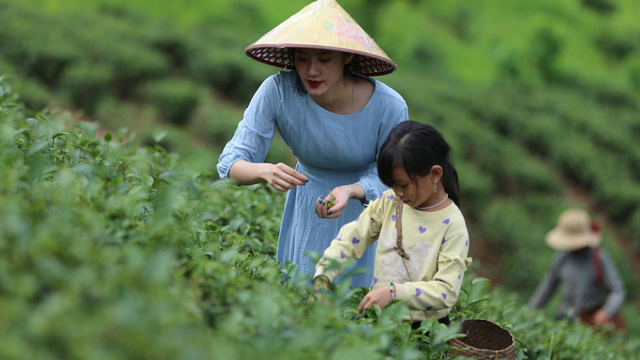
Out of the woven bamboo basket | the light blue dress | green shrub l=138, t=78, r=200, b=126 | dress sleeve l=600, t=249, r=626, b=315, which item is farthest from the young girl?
green shrub l=138, t=78, r=200, b=126

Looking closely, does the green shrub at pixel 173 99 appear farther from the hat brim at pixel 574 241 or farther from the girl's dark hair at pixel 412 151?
the girl's dark hair at pixel 412 151

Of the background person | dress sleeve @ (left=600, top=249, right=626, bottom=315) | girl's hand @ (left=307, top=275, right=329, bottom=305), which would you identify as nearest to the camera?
girl's hand @ (left=307, top=275, right=329, bottom=305)

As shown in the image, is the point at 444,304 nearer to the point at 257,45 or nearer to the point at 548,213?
the point at 257,45

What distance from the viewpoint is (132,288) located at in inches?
48.8

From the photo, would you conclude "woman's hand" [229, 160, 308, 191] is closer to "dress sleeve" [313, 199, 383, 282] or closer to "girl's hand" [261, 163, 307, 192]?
"girl's hand" [261, 163, 307, 192]

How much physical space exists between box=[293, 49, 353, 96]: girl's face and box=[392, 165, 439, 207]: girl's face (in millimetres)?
487

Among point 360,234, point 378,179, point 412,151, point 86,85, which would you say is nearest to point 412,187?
point 412,151

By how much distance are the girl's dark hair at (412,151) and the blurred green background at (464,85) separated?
3440mm

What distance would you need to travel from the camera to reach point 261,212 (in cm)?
350

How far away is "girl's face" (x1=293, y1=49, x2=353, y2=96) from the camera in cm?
238

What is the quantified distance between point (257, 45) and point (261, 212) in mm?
1282

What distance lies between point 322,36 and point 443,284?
0.96 meters

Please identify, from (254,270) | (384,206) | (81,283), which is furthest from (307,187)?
(81,283)

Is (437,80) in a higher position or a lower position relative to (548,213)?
higher
